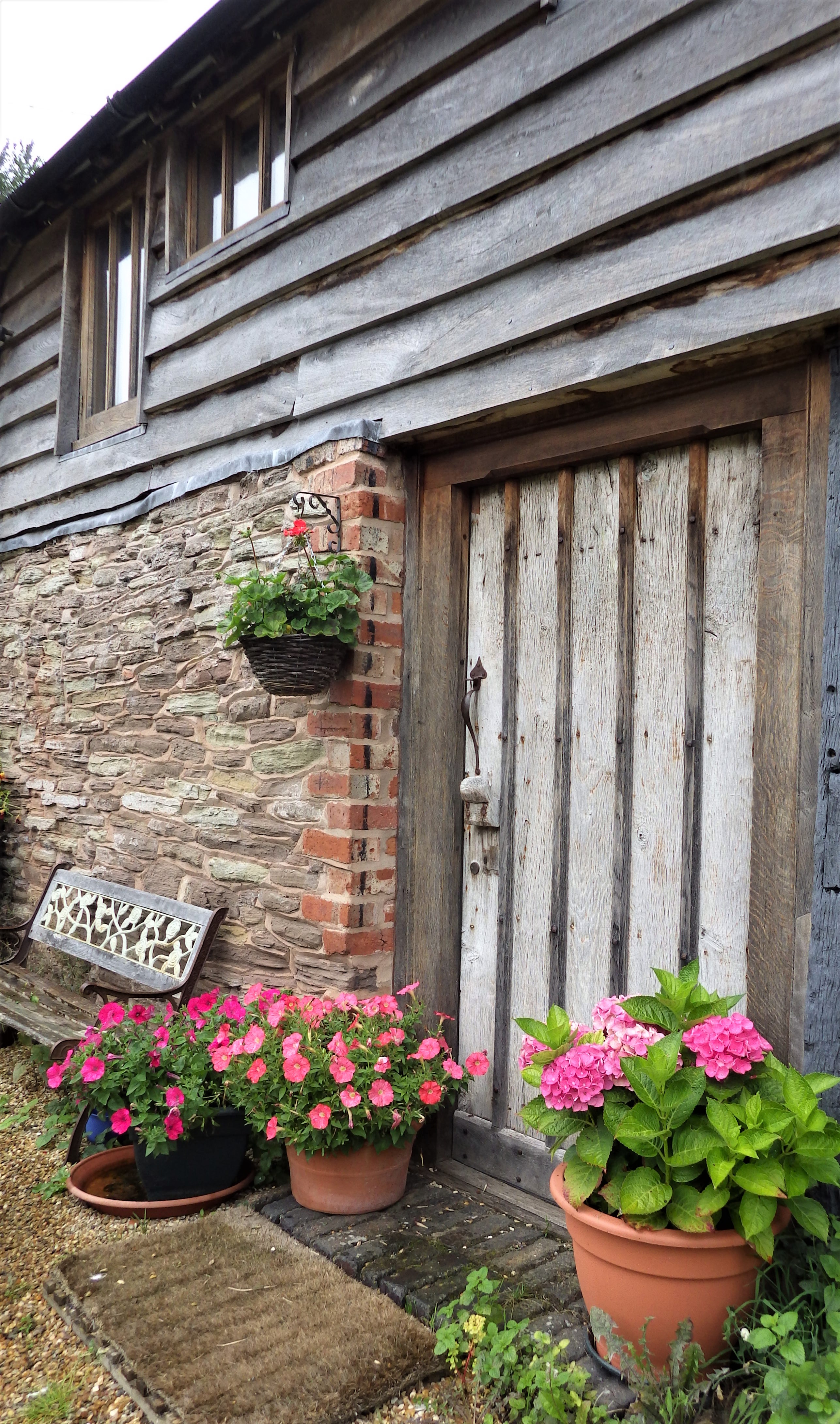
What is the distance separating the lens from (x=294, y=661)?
10.0ft

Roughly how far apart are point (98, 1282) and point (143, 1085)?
2.04 ft

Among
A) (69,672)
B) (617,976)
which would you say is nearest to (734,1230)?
(617,976)

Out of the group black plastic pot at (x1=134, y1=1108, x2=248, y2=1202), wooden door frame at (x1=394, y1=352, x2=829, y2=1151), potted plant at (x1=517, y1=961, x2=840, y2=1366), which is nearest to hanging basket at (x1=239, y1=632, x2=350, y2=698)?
wooden door frame at (x1=394, y1=352, x2=829, y2=1151)

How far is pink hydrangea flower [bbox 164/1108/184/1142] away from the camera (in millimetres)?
2896

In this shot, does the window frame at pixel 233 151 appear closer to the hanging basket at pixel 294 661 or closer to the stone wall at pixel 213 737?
the stone wall at pixel 213 737

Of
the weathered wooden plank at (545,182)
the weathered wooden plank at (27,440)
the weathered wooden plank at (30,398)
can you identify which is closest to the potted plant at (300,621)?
the weathered wooden plank at (545,182)

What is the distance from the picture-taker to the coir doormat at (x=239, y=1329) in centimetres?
206

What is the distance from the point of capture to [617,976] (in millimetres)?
2717

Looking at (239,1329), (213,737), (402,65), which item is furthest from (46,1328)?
(402,65)

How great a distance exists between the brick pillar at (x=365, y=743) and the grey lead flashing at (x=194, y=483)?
10cm

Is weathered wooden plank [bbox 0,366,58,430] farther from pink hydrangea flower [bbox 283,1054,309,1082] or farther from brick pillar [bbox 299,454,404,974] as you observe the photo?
pink hydrangea flower [bbox 283,1054,309,1082]

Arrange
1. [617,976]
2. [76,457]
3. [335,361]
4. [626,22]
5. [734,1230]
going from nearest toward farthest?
[734,1230] → [626,22] → [617,976] → [335,361] → [76,457]

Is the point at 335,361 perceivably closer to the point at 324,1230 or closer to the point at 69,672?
the point at 69,672

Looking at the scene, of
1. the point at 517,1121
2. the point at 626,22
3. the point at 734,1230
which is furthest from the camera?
the point at 517,1121
